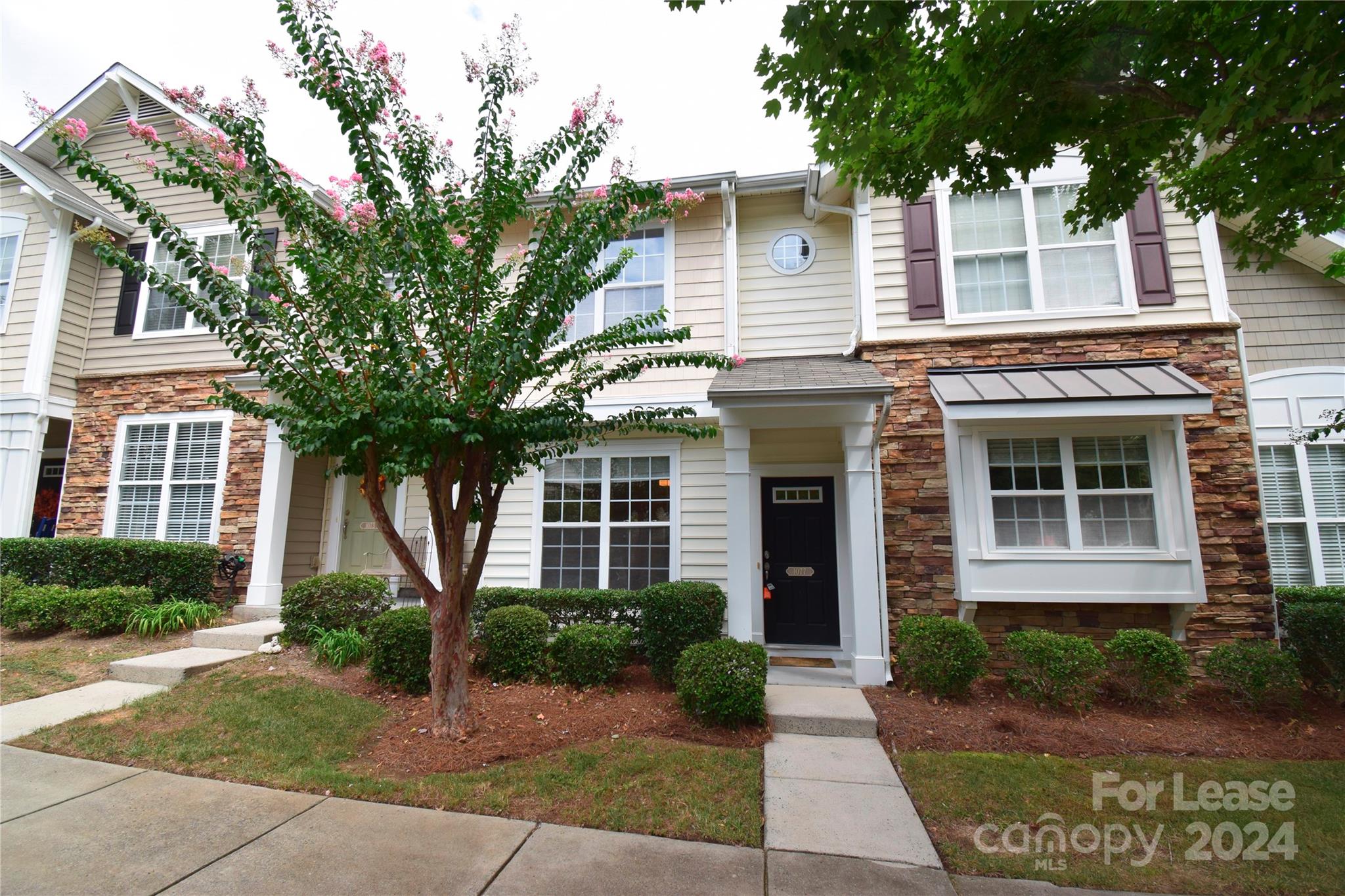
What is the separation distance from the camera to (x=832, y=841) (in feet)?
11.5

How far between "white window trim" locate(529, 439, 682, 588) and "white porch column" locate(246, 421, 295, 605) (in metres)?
3.80

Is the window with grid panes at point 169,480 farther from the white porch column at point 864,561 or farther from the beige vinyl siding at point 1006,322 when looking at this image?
the beige vinyl siding at point 1006,322

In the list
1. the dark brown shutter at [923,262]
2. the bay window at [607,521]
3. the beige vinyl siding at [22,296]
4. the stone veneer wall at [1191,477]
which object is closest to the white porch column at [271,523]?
the bay window at [607,521]

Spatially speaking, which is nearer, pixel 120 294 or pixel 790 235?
pixel 790 235

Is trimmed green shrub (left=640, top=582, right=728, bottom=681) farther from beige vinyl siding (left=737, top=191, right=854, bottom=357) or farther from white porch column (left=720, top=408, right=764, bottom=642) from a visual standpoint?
beige vinyl siding (left=737, top=191, right=854, bottom=357)

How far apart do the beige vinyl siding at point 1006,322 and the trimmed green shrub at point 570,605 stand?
455 cm

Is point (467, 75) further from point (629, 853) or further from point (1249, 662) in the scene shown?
point (1249, 662)

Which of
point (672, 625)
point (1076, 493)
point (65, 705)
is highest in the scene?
point (1076, 493)

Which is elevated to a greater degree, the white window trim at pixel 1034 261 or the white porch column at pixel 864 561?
the white window trim at pixel 1034 261

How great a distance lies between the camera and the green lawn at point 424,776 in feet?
12.1

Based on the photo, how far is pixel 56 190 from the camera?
32.1ft

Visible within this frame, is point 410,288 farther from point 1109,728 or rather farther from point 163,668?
point 1109,728

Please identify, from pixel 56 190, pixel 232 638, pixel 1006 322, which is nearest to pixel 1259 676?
pixel 1006 322

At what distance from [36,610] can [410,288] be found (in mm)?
6875
